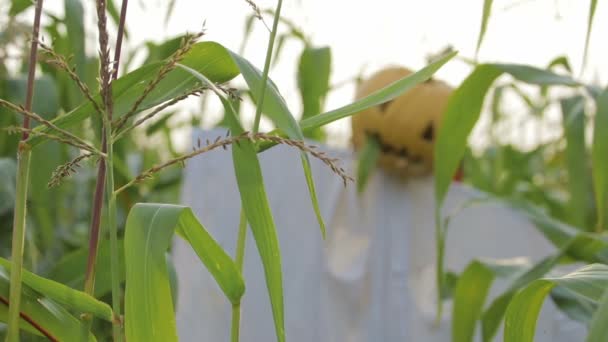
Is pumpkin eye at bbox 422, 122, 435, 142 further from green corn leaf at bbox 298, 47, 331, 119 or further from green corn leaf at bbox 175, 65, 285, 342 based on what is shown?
green corn leaf at bbox 175, 65, 285, 342

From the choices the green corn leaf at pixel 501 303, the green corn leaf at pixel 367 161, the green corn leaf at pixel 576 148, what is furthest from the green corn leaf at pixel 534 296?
the green corn leaf at pixel 367 161

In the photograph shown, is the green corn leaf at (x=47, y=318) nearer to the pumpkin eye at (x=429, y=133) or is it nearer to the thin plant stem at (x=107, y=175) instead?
the thin plant stem at (x=107, y=175)

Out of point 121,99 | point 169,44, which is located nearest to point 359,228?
point 169,44

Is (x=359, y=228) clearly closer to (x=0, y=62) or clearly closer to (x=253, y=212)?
(x=0, y=62)

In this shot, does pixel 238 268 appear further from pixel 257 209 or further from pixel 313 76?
pixel 313 76

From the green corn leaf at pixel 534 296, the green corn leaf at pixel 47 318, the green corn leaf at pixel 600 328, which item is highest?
the green corn leaf at pixel 47 318

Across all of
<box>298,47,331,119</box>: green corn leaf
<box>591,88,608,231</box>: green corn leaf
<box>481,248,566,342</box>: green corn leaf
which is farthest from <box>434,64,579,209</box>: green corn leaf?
<box>298,47,331,119</box>: green corn leaf

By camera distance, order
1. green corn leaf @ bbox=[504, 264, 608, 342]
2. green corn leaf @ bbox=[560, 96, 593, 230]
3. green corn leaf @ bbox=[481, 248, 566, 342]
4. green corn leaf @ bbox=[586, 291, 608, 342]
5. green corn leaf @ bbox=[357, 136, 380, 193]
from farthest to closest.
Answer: green corn leaf @ bbox=[357, 136, 380, 193] → green corn leaf @ bbox=[560, 96, 593, 230] → green corn leaf @ bbox=[481, 248, 566, 342] → green corn leaf @ bbox=[504, 264, 608, 342] → green corn leaf @ bbox=[586, 291, 608, 342]
